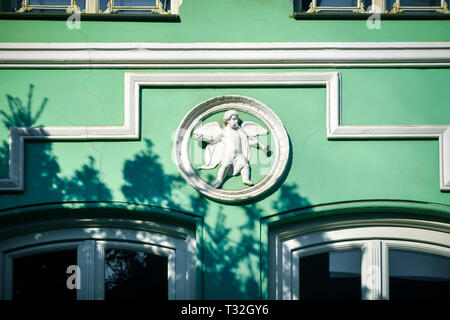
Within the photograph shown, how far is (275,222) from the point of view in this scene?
5344 millimetres

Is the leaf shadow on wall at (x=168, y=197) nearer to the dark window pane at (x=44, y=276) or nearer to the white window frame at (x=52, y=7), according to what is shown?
the dark window pane at (x=44, y=276)

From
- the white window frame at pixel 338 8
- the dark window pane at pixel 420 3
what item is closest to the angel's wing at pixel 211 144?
the white window frame at pixel 338 8

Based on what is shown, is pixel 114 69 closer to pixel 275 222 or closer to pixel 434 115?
pixel 275 222

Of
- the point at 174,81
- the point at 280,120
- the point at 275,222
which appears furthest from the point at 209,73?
the point at 275,222

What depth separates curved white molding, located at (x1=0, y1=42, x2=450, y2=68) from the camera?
17.8ft

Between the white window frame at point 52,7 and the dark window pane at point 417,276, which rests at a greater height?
the white window frame at point 52,7

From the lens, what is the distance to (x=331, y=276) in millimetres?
5484

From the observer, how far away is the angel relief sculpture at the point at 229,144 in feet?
17.6

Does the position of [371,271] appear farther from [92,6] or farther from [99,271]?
[92,6]

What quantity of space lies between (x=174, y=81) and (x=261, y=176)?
3.95ft

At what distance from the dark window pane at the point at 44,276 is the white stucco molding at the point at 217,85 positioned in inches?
29.1

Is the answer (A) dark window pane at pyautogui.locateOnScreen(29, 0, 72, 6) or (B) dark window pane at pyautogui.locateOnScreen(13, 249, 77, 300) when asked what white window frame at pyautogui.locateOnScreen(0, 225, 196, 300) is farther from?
(A) dark window pane at pyautogui.locateOnScreen(29, 0, 72, 6)

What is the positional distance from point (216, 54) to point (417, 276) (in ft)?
9.29

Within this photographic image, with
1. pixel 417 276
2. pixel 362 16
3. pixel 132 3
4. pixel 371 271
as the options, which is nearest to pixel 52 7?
pixel 132 3
